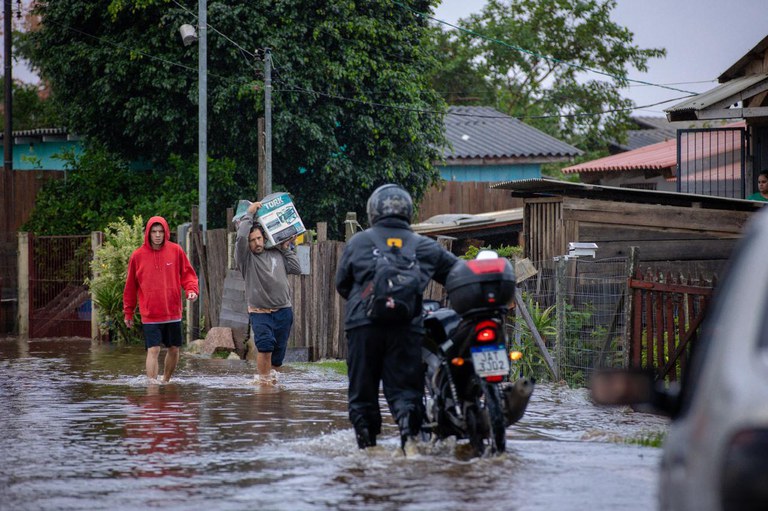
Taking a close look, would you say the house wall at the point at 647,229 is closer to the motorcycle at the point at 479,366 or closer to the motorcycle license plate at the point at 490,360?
the motorcycle at the point at 479,366

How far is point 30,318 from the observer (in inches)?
935

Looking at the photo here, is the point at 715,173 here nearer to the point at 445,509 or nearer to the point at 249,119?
the point at 249,119

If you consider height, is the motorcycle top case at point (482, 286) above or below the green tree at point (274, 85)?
below

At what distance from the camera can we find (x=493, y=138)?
41.5 meters

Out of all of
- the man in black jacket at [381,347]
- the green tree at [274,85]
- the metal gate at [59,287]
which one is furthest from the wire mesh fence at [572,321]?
the green tree at [274,85]

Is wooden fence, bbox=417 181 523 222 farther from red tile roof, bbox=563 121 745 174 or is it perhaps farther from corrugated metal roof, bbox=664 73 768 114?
corrugated metal roof, bbox=664 73 768 114

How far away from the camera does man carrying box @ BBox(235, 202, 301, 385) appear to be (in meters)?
13.1

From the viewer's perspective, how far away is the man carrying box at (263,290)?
43.1 ft

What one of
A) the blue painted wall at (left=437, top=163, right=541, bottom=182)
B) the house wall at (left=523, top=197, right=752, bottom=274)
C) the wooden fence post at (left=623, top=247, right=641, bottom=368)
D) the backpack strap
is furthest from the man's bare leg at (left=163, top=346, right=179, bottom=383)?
the blue painted wall at (left=437, top=163, right=541, bottom=182)

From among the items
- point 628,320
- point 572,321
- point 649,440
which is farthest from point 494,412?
point 572,321

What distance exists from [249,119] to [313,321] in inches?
448

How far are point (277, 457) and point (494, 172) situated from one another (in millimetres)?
33787

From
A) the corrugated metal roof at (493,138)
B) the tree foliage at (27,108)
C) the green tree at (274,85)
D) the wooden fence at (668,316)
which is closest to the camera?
the wooden fence at (668,316)

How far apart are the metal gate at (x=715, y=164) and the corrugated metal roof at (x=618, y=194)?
227cm
